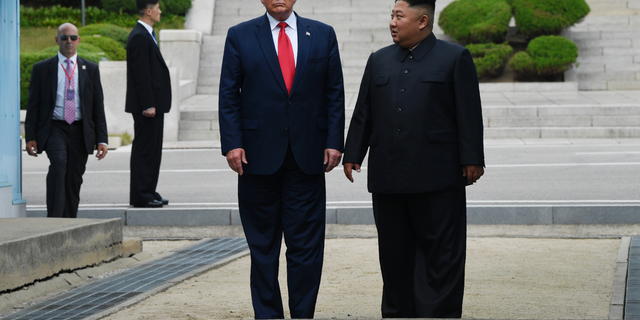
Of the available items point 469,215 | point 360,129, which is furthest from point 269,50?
point 469,215

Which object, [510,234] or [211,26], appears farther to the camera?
[211,26]

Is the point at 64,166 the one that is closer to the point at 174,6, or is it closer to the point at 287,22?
the point at 287,22

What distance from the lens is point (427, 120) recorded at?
4355 mm

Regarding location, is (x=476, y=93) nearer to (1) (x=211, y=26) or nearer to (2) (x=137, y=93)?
(2) (x=137, y=93)

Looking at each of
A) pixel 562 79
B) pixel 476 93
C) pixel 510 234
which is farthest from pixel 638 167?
pixel 562 79

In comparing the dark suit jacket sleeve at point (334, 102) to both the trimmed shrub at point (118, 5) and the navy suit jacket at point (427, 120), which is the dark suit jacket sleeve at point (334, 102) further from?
the trimmed shrub at point (118, 5)

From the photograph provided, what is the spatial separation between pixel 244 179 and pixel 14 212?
3.85 metres

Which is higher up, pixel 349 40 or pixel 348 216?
pixel 349 40

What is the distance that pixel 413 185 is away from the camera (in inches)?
171

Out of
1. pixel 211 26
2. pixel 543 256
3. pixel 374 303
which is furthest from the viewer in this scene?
pixel 211 26

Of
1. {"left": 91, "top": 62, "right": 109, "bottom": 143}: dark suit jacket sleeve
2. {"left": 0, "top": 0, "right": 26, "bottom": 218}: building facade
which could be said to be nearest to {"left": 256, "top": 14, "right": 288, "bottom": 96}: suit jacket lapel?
{"left": 91, "top": 62, "right": 109, "bottom": 143}: dark suit jacket sleeve

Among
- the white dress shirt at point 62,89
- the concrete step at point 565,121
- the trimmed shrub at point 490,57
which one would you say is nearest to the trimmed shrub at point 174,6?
the trimmed shrub at point 490,57

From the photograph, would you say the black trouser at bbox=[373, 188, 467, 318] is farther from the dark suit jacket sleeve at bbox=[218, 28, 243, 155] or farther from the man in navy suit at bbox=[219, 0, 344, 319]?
the dark suit jacket sleeve at bbox=[218, 28, 243, 155]

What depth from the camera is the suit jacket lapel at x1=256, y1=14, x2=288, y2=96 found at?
4477 millimetres
